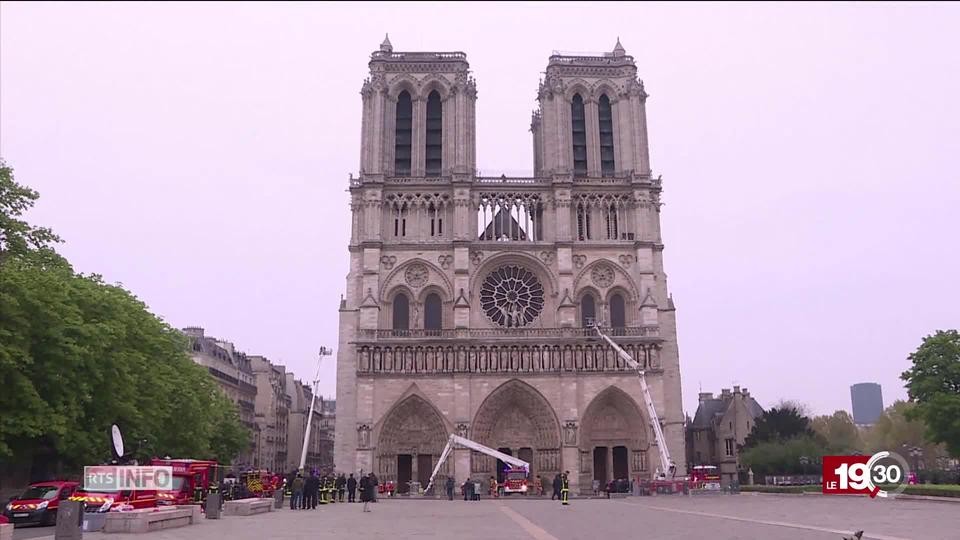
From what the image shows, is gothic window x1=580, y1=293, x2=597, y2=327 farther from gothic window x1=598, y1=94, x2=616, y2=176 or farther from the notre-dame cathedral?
gothic window x1=598, y1=94, x2=616, y2=176

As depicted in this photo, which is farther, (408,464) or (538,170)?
(538,170)

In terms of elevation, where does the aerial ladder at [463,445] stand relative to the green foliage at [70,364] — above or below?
below

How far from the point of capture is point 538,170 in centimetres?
6138

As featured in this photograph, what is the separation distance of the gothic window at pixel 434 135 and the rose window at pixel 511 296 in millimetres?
7977

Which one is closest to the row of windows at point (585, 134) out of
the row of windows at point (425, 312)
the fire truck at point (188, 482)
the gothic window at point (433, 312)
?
the gothic window at point (433, 312)

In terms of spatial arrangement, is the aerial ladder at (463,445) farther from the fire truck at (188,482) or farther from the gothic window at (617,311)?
the fire truck at (188,482)

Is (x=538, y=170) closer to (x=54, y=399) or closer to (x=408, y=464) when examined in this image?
(x=408, y=464)

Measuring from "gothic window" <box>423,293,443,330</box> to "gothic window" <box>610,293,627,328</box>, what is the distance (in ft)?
34.6

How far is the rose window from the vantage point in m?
53.1

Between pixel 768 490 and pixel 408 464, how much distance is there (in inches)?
A: 800

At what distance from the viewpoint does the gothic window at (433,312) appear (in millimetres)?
52688

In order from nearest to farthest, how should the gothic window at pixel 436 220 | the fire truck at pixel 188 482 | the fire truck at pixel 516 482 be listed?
the fire truck at pixel 188 482
the fire truck at pixel 516 482
the gothic window at pixel 436 220

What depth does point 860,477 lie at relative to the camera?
3145 cm

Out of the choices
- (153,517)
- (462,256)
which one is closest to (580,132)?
(462,256)
